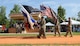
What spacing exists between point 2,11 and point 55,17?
351ft

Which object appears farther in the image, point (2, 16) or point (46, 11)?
point (2, 16)

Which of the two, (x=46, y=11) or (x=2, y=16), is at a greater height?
(x=46, y=11)

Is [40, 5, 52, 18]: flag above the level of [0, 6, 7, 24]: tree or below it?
above

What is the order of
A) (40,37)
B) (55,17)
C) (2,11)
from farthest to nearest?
(2,11), (55,17), (40,37)

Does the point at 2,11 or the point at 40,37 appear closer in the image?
the point at 40,37

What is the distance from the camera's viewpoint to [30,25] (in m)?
27.0

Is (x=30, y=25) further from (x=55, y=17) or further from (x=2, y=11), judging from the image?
(x=2, y=11)

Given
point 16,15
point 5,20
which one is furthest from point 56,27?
point 5,20

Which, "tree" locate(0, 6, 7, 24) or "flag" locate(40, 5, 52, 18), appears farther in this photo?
"tree" locate(0, 6, 7, 24)

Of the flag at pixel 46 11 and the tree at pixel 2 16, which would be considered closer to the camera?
the flag at pixel 46 11

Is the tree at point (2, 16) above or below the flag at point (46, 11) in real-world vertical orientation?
below

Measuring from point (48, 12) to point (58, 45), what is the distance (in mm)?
13739

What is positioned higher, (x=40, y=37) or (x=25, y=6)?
(x=25, y=6)

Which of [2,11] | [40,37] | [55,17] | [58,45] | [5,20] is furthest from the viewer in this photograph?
[2,11]
